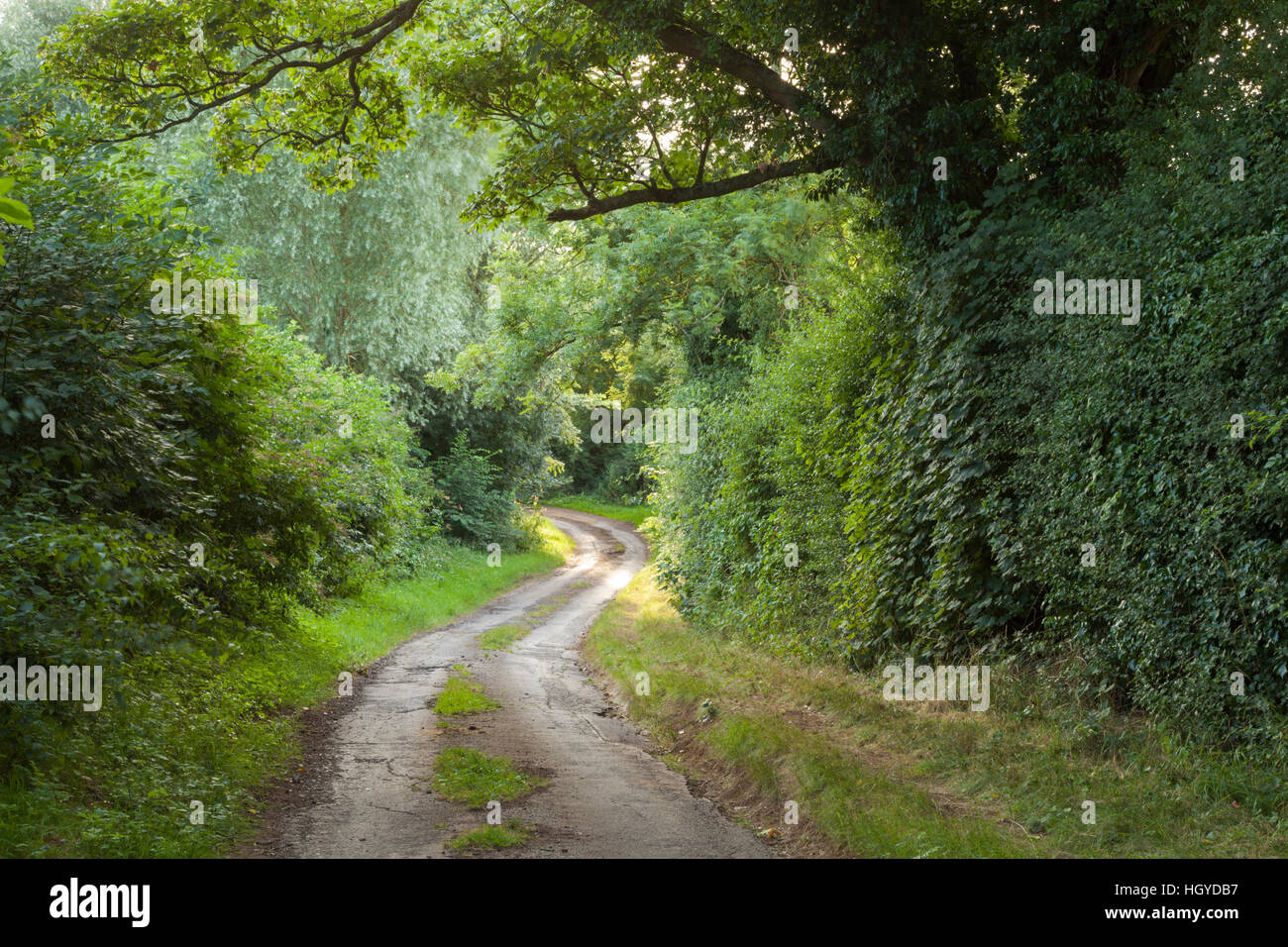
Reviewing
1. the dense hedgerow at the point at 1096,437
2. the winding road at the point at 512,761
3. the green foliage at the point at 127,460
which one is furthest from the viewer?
the winding road at the point at 512,761

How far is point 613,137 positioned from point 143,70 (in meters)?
6.54

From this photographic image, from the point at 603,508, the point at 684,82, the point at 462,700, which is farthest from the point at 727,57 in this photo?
the point at 603,508

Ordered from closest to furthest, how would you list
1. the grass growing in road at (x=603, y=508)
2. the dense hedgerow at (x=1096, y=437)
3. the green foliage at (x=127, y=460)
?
the dense hedgerow at (x=1096, y=437), the green foliage at (x=127, y=460), the grass growing in road at (x=603, y=508)

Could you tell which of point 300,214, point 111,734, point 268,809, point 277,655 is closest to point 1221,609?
point 268,809

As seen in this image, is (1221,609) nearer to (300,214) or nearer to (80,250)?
(80,250)

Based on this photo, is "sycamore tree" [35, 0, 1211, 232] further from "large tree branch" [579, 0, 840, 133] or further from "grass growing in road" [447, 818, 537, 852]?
"grass growing in road" [447, 818, 537, 852]

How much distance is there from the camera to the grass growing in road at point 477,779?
8.14 meters

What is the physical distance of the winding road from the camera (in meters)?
6.92

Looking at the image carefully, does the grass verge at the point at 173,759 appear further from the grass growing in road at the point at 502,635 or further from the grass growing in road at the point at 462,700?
the grass growing in road at the point at 502,635

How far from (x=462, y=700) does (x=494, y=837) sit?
20.0ft

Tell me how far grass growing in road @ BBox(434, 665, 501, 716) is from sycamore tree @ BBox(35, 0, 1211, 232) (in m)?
6.63

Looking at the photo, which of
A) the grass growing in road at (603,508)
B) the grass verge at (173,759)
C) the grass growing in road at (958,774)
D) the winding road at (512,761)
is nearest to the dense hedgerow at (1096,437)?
the grass growing in road at (958,774)

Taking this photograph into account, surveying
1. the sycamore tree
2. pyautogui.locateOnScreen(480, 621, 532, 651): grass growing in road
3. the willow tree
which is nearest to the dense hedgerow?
the sycamore tree

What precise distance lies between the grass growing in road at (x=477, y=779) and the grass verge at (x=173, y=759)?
61.5 inches
